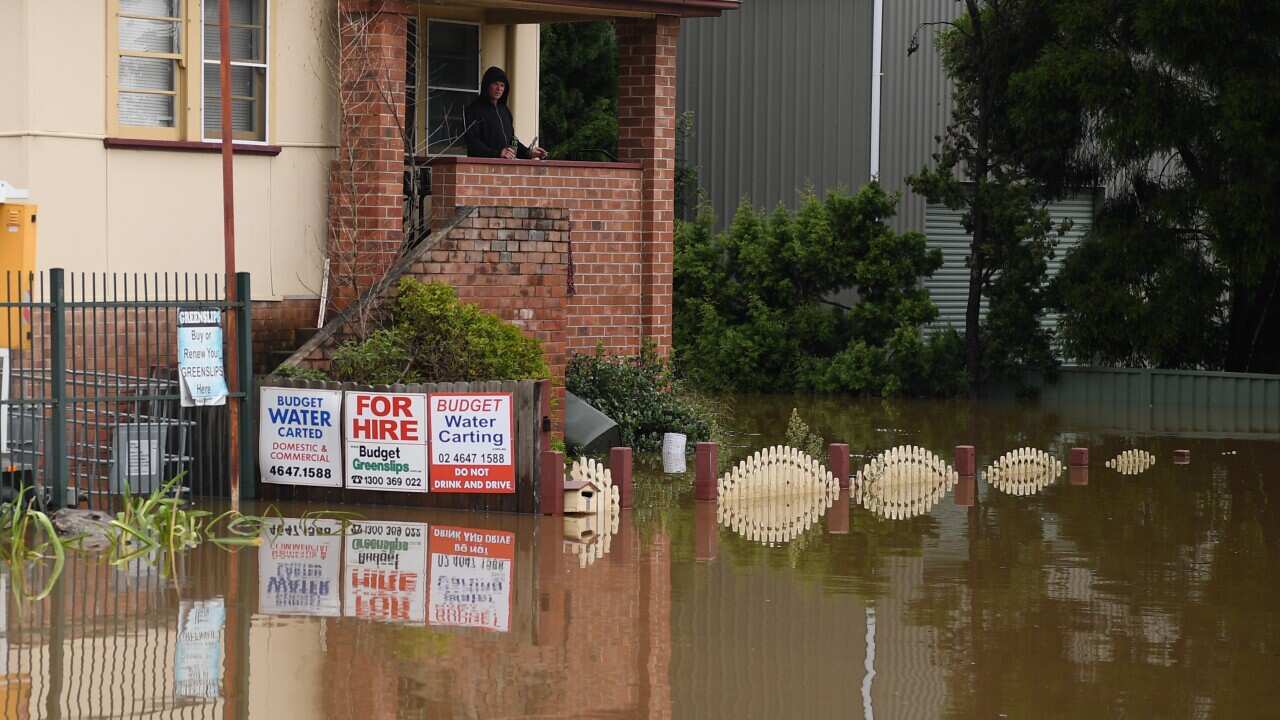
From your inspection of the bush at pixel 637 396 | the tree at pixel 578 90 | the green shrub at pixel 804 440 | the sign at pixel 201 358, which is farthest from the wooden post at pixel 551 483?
the tree at pixel 578 90

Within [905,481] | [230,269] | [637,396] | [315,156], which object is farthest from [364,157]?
[905,481]

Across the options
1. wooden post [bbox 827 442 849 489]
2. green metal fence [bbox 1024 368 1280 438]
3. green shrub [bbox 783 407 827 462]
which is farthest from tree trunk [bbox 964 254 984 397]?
wooden post [bbox 827 442 849 489]

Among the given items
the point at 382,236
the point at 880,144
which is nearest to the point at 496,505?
the point at 382,236

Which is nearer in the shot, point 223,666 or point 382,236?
point 223,666

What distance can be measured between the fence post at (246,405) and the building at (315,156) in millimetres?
2098

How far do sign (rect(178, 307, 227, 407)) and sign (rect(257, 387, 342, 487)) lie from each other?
49 cm

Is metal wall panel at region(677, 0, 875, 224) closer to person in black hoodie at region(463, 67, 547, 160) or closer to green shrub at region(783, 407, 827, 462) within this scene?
green shrub at region(783, 407, 827, 462)

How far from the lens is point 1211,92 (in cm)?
2748

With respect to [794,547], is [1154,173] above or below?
above

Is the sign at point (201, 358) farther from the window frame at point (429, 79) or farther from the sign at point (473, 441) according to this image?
the window frame at point (429, 79)

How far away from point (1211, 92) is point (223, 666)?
21224mm

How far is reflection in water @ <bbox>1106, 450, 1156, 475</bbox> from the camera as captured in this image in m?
20.8

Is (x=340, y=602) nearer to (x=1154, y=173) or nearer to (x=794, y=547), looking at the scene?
(x=794, y=547)

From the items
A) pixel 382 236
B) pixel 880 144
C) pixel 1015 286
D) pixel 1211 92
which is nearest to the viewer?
pixel 382 236
